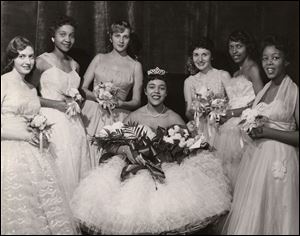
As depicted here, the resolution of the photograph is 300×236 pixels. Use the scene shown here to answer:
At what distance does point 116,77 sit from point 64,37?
0.49 metres

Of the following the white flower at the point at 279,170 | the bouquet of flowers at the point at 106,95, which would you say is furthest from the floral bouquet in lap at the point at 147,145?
the white flower at the point at 279,170

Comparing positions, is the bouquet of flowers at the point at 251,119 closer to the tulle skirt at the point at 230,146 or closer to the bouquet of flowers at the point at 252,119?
the bouquet of flowers at the point at 252,119

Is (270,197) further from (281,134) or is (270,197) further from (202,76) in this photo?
(202,76)

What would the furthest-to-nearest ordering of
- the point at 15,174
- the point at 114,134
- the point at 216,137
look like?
the point at 216,137 → the point at 114,134 → the point at 15,174

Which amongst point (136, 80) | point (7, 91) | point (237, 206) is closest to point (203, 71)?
point (136, 80)

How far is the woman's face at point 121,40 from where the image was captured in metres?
3.84

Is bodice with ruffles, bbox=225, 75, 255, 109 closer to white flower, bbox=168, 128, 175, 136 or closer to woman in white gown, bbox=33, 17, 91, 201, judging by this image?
white flower, bbox=168, 128, 175, 136

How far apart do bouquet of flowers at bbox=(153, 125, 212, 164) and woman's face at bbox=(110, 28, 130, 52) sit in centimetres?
74

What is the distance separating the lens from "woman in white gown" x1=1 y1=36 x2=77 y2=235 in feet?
10.5

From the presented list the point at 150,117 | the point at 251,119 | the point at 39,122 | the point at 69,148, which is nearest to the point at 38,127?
the point at 39,122

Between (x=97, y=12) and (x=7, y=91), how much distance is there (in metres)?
0.95

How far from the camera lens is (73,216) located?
334cm

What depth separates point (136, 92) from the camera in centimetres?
390

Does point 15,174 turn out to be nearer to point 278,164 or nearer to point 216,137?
point 216,137
